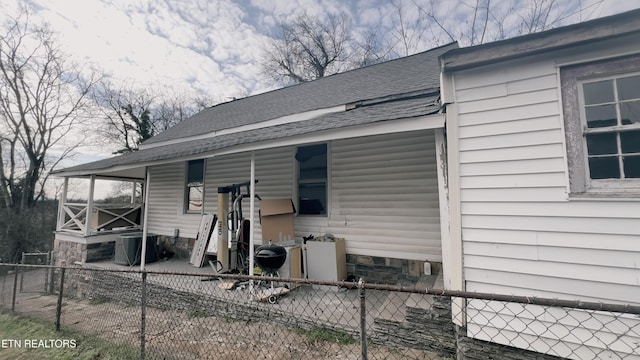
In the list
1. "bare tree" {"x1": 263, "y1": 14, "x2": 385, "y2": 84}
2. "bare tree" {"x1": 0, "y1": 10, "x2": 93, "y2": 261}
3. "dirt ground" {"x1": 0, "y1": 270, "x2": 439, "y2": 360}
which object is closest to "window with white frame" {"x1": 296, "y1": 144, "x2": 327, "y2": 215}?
"dirt ground" {"x1": 0, "y1": 270, "x2": 439, "y2": 360}

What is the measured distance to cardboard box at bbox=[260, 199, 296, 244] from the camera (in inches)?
207

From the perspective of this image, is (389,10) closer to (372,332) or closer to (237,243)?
(237,243)

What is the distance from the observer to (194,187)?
7.75 metres

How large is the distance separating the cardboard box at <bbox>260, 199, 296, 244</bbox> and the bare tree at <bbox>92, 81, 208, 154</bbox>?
1970cm

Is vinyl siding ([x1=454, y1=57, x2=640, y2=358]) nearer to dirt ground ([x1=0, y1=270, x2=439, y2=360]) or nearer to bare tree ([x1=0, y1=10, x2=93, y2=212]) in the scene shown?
dirt ground ([x1=0, y1=270, x2=439, y2=360])

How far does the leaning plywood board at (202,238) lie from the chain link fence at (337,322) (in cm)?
90

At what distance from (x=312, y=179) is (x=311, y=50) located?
18.6m

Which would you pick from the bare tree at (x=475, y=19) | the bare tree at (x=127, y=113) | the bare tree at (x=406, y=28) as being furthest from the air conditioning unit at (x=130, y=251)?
the bare tree at (x=127, y=113)

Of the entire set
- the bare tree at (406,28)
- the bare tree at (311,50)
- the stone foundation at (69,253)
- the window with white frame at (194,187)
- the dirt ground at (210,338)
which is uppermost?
the bare tree at (311,50)

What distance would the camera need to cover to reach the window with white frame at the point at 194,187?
757 centimetres

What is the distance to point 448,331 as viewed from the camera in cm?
297

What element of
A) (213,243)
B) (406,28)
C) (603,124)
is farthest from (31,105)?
(603,124)

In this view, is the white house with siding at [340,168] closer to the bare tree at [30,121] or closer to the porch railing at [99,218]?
the porch railing at [99,218]

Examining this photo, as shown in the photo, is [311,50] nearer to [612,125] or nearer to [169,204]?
[169,204]
